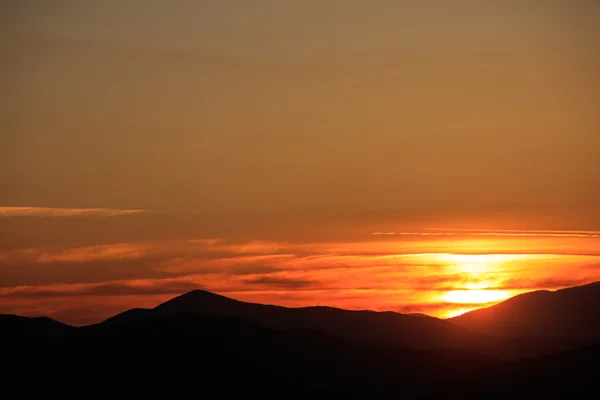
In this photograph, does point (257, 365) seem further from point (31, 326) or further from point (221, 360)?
point (31, 326)

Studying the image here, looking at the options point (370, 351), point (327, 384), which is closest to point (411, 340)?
point (370, 351)

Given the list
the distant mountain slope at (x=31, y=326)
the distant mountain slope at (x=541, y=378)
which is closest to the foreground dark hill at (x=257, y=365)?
the distant mountain slope at (x=541, y=378)

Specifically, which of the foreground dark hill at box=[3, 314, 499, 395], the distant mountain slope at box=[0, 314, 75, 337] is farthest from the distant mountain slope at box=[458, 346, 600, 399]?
the distant mountain slope at box=[0, 314, 75, 337]

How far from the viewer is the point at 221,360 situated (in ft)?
456

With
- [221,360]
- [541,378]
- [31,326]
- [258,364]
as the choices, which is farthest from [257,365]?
[31,326]

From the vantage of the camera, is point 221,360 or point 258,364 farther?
point 221,360

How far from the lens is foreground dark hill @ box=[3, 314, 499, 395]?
13200 cm

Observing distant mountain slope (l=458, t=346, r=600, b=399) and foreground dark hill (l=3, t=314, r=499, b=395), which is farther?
foreground dark hill (l=3, t=314, r=499, b=395)

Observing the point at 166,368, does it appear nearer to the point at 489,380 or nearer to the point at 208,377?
the point at 208,377

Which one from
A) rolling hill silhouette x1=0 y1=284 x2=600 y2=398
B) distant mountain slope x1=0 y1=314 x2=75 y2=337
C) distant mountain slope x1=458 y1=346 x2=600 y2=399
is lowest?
distant mountain slope x1=458 y1=346 x2=600 y2=399

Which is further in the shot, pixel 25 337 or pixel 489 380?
pixel 25 337

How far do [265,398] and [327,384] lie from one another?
454 inches

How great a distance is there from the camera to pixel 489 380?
123312 mm

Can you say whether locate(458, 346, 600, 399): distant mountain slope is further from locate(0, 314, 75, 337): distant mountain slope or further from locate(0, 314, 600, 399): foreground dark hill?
locate(0, 314, 75, 337): distant mountain slope
